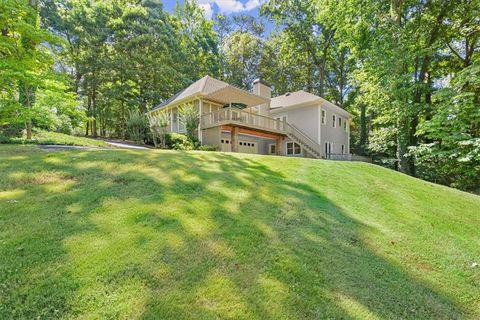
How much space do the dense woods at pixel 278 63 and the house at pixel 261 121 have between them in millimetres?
3230

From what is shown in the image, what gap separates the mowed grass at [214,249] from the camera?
8.61ft

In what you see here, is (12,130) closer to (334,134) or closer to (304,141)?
(304,141)

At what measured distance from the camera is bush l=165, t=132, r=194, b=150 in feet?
54.7

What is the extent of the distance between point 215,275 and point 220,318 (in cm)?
55

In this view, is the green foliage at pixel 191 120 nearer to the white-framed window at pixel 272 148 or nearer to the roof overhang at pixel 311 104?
the white-framed window at pixel 272 148

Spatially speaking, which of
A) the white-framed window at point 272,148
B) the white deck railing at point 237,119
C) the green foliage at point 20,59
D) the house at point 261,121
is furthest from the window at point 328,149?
the green foliage at point 20,59

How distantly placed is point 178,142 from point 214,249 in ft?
47.8

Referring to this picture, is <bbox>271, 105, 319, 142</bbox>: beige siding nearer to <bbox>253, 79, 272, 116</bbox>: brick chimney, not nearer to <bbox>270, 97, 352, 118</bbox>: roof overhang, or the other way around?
<bbox>270, 97, 352, 118</bbox>: roof overhang

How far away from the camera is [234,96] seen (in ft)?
62.2

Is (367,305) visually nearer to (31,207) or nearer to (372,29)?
(31,207)

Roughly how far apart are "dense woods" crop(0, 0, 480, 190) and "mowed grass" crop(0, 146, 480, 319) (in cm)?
700

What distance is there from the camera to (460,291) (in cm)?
350

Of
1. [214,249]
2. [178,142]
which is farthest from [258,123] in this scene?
[214,249]

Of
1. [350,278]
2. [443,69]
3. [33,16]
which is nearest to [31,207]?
[350,278]
